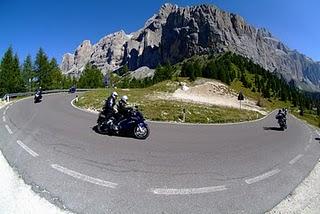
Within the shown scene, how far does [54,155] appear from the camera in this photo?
8.23 metres

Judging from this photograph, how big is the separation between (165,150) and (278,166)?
12.8 feet

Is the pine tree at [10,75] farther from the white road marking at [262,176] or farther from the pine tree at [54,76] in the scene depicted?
the white road marking at [262,176]

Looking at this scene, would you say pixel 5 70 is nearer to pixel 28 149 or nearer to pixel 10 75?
pixel 10 75

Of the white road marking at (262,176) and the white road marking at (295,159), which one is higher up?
the white road marking at (262,176)

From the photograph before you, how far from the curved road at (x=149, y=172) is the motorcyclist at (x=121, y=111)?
0.75 m

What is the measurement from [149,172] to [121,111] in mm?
5430

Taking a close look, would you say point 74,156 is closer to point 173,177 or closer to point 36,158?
point 36,158

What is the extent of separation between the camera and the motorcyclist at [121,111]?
39.4 ft

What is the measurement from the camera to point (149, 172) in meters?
7.20

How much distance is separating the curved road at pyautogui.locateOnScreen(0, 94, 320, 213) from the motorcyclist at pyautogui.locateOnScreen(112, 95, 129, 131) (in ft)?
2.47

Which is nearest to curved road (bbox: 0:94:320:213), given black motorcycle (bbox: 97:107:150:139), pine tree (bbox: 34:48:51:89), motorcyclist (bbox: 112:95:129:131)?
black motorcycle (bbox: 97:107:150:139)

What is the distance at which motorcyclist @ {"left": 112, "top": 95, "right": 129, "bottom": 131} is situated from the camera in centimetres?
1200

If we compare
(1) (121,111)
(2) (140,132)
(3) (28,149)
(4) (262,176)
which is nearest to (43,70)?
(1) (121,111)

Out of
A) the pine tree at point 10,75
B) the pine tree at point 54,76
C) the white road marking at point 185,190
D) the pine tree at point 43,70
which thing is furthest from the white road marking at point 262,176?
the pine tree at point 54,76
